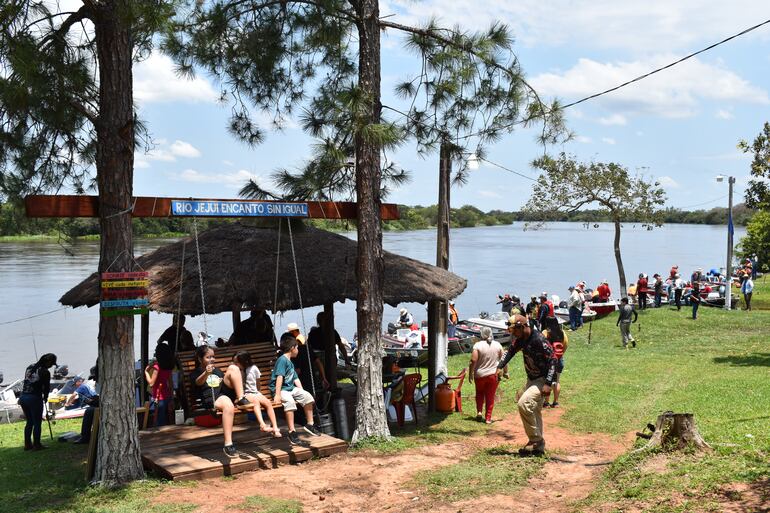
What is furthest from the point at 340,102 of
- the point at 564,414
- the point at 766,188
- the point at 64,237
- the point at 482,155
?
the point at 766,188

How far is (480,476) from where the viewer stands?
8.07 metres

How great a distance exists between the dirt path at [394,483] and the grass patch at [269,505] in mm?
103

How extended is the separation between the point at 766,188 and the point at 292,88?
11.7 metres

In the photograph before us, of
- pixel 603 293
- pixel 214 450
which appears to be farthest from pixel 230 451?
pixel 603 293

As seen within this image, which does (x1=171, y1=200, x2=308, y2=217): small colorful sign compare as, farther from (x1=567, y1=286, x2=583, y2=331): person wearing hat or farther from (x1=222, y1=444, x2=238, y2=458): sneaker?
(x1=567, y1=286, x2=583, y2=331): person wearing hat

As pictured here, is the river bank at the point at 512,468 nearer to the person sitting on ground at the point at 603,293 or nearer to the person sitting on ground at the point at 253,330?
the person sitting on ground at the point at 253,330

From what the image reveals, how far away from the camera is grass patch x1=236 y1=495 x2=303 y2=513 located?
7.26 metres

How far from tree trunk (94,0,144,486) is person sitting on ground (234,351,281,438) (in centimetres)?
132

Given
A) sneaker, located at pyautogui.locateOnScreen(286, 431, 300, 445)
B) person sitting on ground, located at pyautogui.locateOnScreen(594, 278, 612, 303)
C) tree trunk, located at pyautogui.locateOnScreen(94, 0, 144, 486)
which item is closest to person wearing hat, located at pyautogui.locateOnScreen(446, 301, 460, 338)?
person sitting on ground, located at pyautogui.locateOnScreen(594, 278, 612, 303)

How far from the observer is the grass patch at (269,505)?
7.26m

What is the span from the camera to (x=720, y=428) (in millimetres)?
9414

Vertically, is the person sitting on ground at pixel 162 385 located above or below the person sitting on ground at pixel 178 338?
below

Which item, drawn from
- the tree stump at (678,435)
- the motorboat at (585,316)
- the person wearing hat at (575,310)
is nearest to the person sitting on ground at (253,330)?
the tree stump at (678,435)

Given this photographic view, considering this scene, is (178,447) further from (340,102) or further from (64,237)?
(340,102)
